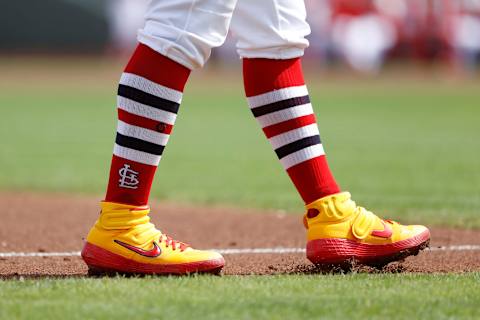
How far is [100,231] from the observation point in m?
2.83

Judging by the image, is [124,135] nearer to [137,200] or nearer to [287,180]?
[137,200]

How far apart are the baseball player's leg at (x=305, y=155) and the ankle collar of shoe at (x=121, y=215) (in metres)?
0.55

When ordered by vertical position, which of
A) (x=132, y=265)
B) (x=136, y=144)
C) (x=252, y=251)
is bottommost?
(x=252, y=251)

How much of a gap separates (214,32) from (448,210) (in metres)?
2.73

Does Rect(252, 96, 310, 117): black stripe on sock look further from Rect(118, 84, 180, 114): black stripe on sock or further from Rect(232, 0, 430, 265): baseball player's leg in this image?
Rect(118, 84, 180, 114): black stripe on sock

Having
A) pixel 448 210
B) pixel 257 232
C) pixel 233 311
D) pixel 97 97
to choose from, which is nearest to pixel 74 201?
pixel 257 232

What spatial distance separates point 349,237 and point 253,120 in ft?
30.8

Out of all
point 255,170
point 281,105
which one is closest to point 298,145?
point 281,105

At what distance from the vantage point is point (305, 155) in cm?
303

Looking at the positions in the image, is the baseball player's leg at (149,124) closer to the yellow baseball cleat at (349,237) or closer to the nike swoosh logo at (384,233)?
the yellow baseball cleat at (349,237)

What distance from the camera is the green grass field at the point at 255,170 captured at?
7.83 ft

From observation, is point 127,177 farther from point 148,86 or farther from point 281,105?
point 281,105

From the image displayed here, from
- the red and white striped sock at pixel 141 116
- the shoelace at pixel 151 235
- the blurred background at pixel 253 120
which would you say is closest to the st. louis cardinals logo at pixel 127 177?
the red and white striped sock at pixel 141 116

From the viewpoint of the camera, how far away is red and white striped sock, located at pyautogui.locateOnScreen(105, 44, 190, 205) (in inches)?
108
